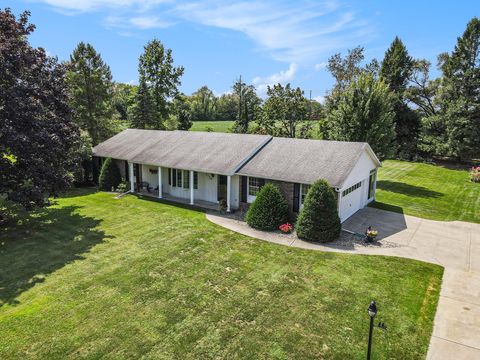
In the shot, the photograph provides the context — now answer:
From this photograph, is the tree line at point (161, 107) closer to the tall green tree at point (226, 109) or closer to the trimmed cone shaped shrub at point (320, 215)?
the trimmed cone shaped shrub at point (320, 215)

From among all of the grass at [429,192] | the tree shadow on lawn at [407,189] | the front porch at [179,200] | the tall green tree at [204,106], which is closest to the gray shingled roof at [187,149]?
the front porch at [179,200]

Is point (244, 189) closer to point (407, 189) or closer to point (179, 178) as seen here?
point (179, 178)

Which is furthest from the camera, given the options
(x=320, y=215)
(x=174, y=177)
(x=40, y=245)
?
(x=174, y=177)

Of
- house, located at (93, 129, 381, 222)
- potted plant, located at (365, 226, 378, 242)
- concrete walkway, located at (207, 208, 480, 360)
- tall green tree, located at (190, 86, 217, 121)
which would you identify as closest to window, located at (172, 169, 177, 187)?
house, located at (93, 129, 381, 222)

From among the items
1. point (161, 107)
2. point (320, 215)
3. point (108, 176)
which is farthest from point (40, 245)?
point (161, 107)

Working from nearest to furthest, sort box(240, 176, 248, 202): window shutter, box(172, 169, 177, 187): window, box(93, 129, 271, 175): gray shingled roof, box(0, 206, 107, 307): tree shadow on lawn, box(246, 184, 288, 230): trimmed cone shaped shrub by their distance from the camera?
box(0, 206, 107, 307): tree shadow on lawn < box(246, 184, 288, 230): trimmed cone shaped shrub < box(240, 176, 248, 202): window shutter < box(93, 129, 271, 175): gray shingled roof < box(172, 169, 177, 187): window

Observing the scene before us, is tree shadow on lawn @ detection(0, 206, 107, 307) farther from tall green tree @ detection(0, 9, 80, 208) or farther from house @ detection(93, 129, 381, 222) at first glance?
house @ detection(93, 129, 381, 222)
